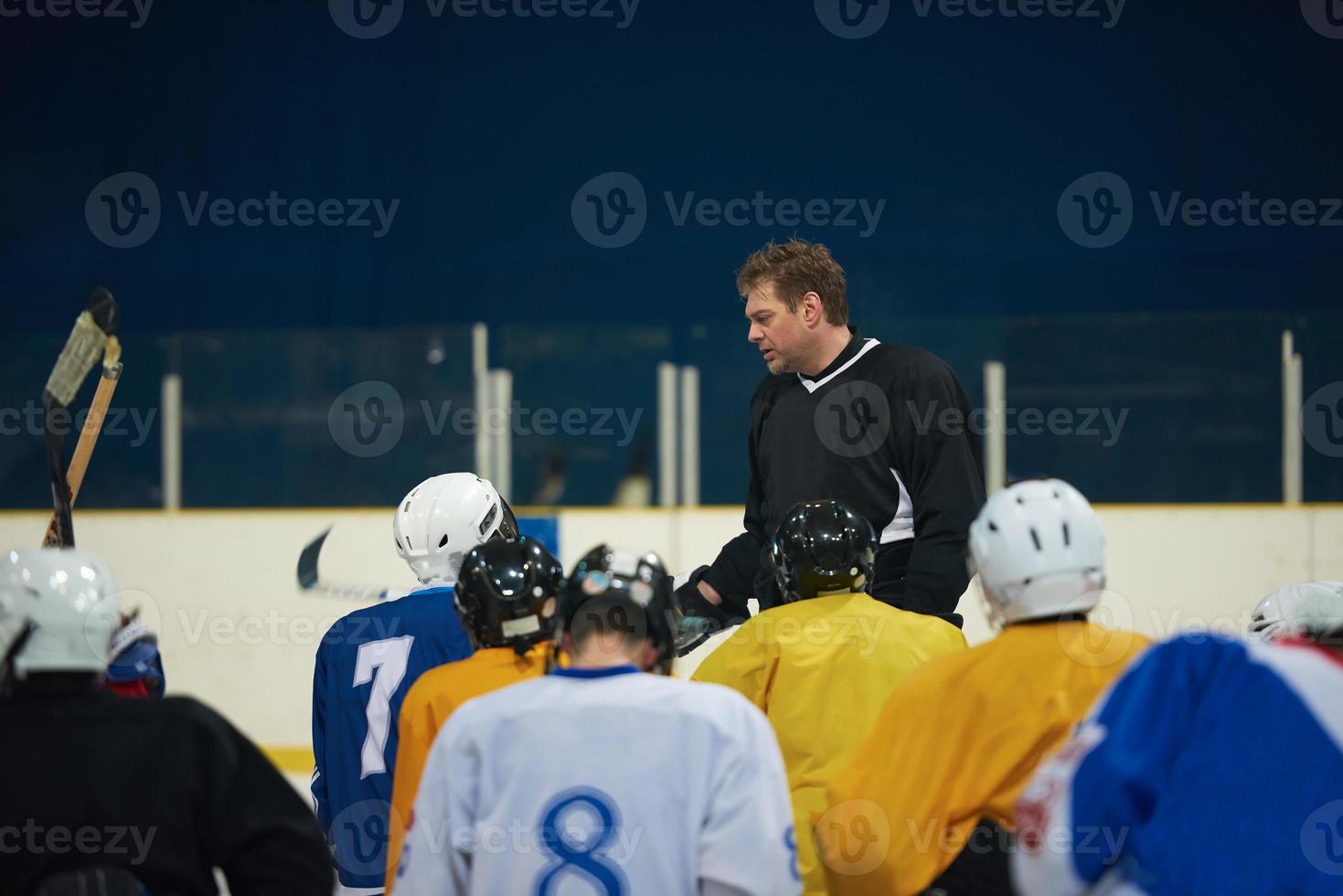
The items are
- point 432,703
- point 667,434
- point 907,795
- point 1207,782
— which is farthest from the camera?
point 667,434

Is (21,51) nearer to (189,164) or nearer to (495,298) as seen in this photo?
(189,164)

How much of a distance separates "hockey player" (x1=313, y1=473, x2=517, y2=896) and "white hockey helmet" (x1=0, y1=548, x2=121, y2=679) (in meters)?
0.95

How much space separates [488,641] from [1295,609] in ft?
6.14

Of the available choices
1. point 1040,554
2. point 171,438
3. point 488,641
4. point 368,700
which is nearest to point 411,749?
point 488,641

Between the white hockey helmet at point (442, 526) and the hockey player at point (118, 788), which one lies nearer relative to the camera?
the hockey player at point (118, 788)

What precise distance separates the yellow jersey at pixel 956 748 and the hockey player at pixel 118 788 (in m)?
0.76

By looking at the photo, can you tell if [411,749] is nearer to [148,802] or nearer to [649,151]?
[148,802]

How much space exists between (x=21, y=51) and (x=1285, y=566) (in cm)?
734

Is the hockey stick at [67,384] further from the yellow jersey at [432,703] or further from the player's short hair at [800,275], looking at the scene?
the player's short hair at [800,275]

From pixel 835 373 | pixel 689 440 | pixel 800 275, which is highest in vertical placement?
pixel 800 275

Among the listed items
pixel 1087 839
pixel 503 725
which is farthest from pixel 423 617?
pixel 1087 839

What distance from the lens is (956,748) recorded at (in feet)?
6.64

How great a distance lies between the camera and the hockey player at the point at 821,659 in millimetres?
2525

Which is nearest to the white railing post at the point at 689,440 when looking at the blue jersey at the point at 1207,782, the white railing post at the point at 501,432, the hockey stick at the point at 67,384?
the white railing post at the point at 501,432
